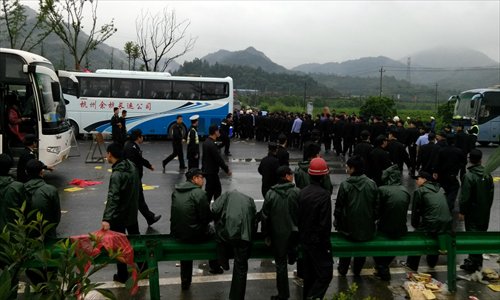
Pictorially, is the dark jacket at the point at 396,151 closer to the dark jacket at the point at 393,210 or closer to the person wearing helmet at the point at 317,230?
the dark jacket at the point at 393,210

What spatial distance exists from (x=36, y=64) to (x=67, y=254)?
10363mm

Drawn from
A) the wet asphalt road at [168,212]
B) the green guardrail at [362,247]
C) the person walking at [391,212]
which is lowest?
the wet asphalt road at [168,212]

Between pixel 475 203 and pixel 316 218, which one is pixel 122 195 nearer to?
pixel 316 218

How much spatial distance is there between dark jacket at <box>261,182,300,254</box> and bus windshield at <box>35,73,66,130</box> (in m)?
7.79

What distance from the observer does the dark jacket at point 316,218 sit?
4.88m

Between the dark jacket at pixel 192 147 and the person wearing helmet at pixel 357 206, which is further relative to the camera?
the dark jacket at pixel 192 147

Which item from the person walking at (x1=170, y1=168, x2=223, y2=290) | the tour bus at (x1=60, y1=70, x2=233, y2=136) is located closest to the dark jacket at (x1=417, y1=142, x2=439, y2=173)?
the person walking at (x1=170, y1=168, x2=223, y2=290)

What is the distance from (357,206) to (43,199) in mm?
3617

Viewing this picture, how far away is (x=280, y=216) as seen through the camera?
5117 millimetres

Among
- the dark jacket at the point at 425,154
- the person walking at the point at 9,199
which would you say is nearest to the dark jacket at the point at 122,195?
the person walking at the point at 9,199

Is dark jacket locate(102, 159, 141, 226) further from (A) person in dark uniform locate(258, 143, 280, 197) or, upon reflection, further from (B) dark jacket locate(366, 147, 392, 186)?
(B) dark jacket locate(366, 147, 392, 186)

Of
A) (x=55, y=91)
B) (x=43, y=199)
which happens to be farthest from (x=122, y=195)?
(x=55, y=91)

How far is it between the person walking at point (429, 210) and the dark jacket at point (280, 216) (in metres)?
1.81

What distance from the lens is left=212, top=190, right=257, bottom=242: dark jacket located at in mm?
4883
